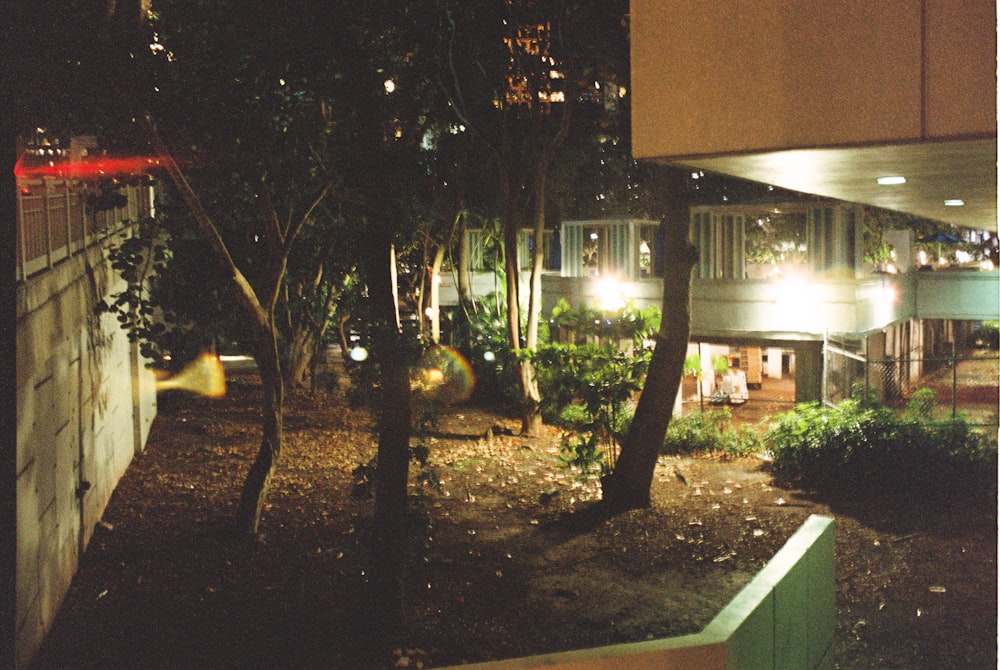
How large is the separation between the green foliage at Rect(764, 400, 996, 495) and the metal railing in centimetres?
1029

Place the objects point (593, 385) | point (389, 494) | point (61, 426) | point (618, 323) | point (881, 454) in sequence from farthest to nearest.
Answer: point (618, 323)
point (881, 454)
point (593, 385)
point (61, 426)
point (389, 494)

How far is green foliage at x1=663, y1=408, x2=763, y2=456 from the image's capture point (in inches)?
622

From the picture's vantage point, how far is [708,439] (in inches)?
632

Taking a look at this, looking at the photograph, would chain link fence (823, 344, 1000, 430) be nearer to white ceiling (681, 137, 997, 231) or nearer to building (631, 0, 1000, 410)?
white ceiling (681, 137, 997, 231)

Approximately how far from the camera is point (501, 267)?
74.4ft

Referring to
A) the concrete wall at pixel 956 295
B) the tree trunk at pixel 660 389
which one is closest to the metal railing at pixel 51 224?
the tree trunk at pixel 660 389

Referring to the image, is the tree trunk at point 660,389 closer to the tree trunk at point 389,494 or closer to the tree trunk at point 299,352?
the tree trunk at point 389,494

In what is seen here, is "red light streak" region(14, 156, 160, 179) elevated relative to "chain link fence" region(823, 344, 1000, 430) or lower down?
elevated

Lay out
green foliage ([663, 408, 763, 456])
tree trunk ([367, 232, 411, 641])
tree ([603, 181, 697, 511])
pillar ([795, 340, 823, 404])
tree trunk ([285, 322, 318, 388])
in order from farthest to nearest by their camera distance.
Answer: tree trunk ([285, 322, 318, 388]) → pillar ([795, 340, 823, 404]) → green foliage ([663, 408, 763, 456]) → tree ([603, 181, 697, 511]) → tree trunk ([367, 232, 411, 641])

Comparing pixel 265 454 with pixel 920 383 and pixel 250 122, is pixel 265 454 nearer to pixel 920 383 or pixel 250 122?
pixel 250 122

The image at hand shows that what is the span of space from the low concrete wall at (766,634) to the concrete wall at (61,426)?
4524 millimetres

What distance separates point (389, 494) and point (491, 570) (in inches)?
97.6

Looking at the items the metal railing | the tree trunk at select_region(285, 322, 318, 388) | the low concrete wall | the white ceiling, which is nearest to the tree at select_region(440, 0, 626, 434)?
the metal railing

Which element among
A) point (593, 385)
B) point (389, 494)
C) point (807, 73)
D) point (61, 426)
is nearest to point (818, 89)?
point (807, 73)
